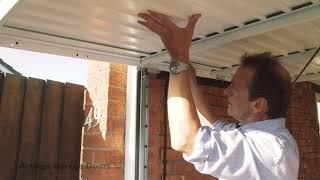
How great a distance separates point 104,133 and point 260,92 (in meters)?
1.54

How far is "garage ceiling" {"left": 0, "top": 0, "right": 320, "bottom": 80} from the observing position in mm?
1761

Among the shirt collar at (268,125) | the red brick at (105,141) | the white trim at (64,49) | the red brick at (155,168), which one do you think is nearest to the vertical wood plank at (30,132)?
the white trim at (64,49)

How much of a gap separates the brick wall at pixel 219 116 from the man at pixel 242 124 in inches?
44.9

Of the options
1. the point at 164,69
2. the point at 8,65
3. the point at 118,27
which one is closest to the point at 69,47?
the point at 118,27

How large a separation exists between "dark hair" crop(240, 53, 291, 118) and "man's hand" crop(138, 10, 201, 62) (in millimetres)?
322

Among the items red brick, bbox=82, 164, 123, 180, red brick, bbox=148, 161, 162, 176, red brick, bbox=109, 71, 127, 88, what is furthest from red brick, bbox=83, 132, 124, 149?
red brick, bbox=109, 71, 127, 88

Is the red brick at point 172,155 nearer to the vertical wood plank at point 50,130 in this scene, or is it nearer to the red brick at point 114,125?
the red brick at point 114,125

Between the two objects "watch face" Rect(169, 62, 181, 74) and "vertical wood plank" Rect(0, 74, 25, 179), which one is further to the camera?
"vertical wood plank" Rect(0, 74, 25, 179)

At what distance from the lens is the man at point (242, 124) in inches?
58.2

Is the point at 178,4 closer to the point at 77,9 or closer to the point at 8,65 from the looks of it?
the point at 77,9

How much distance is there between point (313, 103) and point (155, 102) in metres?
2.72

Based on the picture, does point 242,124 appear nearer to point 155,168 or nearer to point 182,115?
point 182,115

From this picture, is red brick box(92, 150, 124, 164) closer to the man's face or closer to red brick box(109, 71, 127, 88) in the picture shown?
red brick box(109, 71, 127, 88)

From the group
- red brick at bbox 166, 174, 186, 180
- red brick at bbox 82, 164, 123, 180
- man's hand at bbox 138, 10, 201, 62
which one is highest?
man's hand at bbox 138, 10, 201, 62
